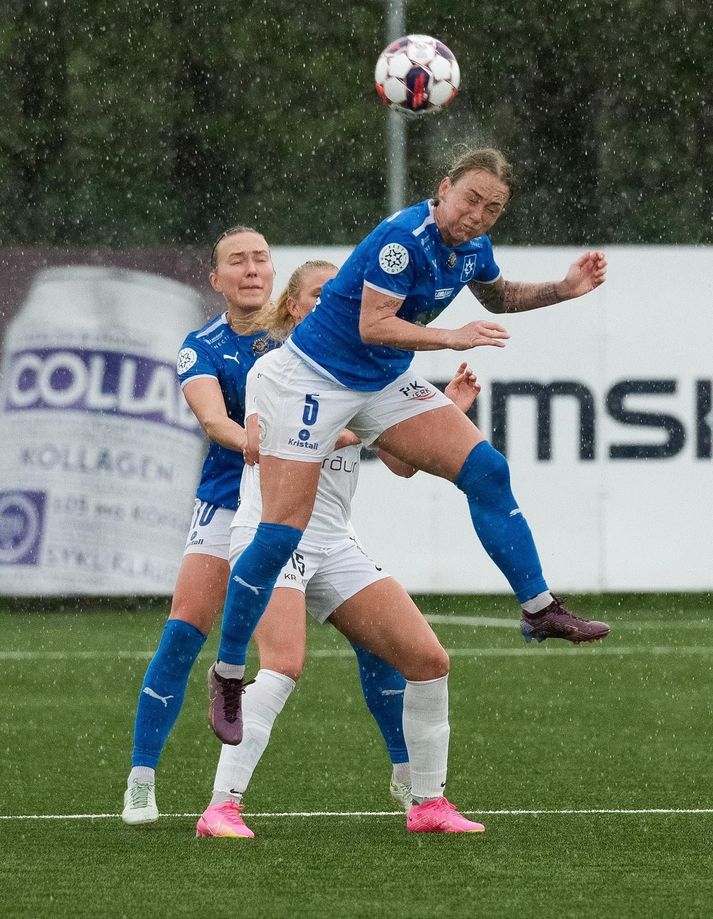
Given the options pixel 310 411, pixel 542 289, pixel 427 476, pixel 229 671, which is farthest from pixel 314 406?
pixel 427 476

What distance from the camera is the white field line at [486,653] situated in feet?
38.7

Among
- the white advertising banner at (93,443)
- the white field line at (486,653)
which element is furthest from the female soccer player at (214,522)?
the white advertising banner at (93,443)

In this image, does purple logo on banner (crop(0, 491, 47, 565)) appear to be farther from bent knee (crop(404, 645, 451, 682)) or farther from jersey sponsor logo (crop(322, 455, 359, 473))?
bent knee (crop(404, 645, 451, 682))

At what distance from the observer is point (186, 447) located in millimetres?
14055

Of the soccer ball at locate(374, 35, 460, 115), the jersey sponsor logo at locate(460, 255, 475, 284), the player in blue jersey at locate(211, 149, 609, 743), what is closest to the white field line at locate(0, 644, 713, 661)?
the soccer ball at locate(374, 35, 460, 115)

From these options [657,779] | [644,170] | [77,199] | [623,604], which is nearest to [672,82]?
[644,170]

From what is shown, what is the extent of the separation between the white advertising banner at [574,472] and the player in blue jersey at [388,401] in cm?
806

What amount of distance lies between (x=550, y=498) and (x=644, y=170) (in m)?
9.67

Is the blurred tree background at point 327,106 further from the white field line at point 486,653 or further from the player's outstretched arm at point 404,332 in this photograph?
the player's outstretched arm at point 404,332

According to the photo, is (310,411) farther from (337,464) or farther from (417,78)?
(417,78)

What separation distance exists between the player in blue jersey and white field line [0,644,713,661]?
5782 millimetres

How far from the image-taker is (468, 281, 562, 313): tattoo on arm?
251 inches

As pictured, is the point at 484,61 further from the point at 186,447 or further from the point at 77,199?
the point at 186,447

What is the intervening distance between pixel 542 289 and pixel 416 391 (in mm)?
641
